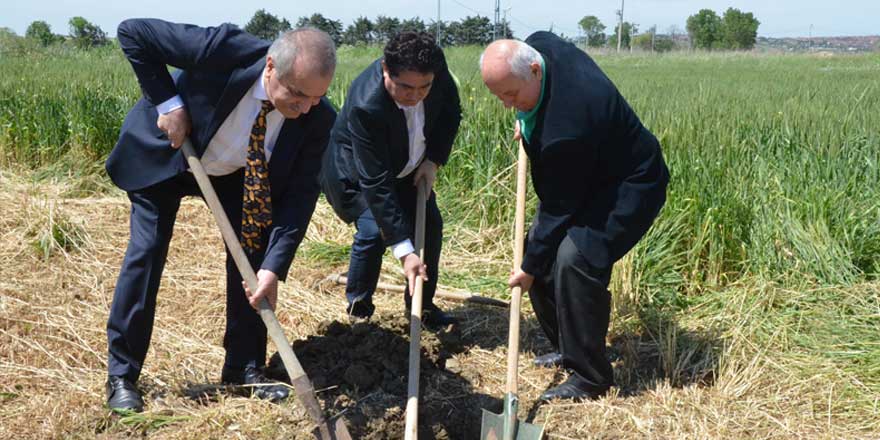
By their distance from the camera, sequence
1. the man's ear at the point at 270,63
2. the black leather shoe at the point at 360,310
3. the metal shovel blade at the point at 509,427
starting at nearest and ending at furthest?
the man's ear at the point at 270,63 < the metal shovel blade at the point at 509,427 < the black leather shoe at the point at 360,310

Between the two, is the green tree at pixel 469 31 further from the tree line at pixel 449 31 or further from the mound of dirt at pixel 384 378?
the mound of dirt at pixel 384 378

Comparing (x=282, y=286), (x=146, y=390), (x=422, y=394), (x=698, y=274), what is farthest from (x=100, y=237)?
(x=698, y=274)

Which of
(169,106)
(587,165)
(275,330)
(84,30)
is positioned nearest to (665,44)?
(84,30)

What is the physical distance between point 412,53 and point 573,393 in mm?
1589

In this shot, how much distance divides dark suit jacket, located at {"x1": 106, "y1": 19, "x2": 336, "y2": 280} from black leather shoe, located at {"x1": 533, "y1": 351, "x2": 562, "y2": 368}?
56.0 inches

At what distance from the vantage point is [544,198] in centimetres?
324

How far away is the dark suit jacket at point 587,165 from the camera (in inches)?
119

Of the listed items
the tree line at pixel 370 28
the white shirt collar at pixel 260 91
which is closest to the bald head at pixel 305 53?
the white shirt collar at pixel 260 91

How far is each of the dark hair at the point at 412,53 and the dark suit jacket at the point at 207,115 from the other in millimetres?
318

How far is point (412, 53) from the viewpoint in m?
3.08

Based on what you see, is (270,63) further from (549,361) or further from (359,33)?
(359,33)

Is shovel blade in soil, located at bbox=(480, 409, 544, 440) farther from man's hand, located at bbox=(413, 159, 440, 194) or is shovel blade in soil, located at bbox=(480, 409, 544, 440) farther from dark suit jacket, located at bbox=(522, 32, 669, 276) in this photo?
man's hand, located at bbox=(413, 159, 440, 194)

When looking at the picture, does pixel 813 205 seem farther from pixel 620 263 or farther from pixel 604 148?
pixel 604 148

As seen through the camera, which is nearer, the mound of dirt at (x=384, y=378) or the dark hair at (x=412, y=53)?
the dark hair at (x=412, y=53)
